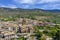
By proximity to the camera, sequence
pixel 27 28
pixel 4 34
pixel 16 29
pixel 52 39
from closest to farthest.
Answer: pixel 52 39
pixel 4 34
pixel 27 28
pixel 16 29

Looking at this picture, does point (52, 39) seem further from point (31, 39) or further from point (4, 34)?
point (4, 34)

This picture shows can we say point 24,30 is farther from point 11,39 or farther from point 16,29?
point 11,39

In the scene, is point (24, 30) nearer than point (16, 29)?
Yes

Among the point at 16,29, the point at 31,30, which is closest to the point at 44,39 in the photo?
the point at 31,30

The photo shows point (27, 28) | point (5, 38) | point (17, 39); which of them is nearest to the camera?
point (17, 39)

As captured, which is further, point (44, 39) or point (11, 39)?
point (11, 39)

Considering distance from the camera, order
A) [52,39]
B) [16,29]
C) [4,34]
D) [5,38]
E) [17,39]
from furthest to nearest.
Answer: [16,29], [4,34], [5,38], [17,39], [52,39]

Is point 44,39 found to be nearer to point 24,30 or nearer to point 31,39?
point 31,39

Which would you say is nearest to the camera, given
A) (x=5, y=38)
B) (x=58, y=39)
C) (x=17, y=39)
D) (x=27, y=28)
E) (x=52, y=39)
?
(x=58, y=39)

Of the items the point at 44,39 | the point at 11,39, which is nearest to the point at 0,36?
the point at 11,39
